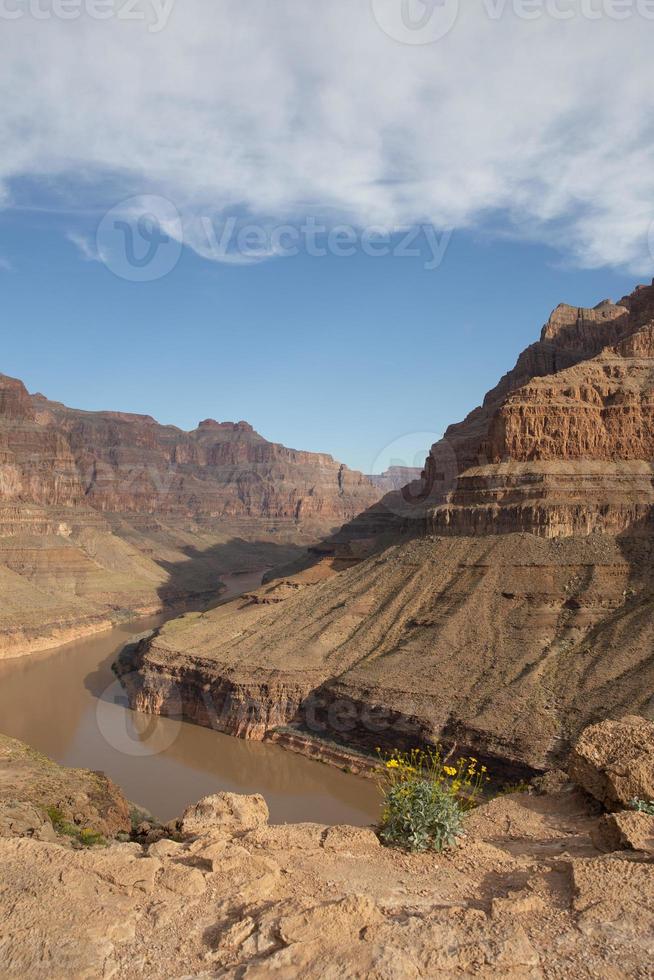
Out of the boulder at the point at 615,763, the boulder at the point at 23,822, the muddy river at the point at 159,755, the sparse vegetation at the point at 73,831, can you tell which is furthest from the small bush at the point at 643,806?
the muddy river at the point at 159,755

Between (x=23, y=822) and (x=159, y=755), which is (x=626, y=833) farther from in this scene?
(x=159, y=755)

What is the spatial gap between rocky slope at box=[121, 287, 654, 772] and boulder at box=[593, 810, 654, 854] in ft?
66.4

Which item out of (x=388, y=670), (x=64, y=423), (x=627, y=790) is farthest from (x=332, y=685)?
(x=64, y=423)

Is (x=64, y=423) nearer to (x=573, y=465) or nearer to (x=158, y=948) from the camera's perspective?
(x=573, y=465)

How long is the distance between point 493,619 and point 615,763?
31.7 m

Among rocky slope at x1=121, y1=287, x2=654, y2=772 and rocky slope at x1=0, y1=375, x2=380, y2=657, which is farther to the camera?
rocky slope at x1=0, y1=375, x2=380, y2=657

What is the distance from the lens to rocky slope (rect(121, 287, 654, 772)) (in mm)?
34406

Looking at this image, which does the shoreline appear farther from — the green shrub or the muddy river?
the green shrub

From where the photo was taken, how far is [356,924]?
7.53 metres

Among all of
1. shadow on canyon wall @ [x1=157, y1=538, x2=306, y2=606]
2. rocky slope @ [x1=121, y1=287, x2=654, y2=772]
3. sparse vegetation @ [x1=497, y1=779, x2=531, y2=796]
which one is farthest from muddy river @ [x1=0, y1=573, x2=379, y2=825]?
shadow on canyon wall @ [x1=157, y1=538, x2=306, y2=606]

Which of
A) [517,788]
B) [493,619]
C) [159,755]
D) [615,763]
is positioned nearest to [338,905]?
[615,763]

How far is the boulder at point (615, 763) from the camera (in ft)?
38.7

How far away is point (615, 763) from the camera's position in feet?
39.9

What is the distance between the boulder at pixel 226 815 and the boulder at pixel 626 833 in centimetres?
550
